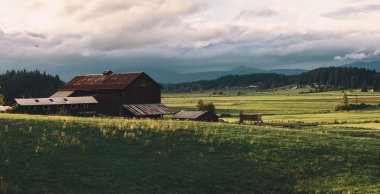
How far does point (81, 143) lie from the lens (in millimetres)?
24703

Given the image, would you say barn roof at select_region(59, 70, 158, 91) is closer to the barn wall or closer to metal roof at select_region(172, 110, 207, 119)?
the barn wall

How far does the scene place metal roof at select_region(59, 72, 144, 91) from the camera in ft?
219

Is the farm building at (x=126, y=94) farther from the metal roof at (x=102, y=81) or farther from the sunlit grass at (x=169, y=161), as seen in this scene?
the sunlit grass at (x=169, y=161)

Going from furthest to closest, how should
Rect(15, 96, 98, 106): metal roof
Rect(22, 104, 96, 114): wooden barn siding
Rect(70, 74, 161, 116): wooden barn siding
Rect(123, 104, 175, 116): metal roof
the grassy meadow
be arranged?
Rect(70, 74, 161, 116): wooden barn siding, Rect(123, 104, 175, 116): metal roof, Rect(22, 104, 96, 114): wooden barn siding, Rect(15, 96, 98, 106): metal roof, the grassy meadow

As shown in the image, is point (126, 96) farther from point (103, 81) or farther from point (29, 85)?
point (29, 85)

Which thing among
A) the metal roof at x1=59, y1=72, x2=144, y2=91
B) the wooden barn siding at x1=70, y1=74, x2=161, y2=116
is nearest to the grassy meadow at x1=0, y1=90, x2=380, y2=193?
the wooden barn siding at x1=70, y1=74, x2=161, y2=116

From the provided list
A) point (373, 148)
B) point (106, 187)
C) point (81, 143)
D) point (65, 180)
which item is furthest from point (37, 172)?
point (373, 148)

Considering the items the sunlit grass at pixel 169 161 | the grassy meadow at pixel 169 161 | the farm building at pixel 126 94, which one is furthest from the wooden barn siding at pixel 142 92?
the sunlit grass at pixel 169 161

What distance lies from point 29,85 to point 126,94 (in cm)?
9519

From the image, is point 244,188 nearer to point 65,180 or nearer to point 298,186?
point 298,186

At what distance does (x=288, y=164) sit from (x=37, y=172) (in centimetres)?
1375

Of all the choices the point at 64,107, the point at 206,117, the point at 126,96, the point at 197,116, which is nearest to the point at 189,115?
the point at 197,116

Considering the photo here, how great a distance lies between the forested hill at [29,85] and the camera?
144m

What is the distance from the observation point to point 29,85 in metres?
148
